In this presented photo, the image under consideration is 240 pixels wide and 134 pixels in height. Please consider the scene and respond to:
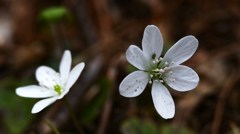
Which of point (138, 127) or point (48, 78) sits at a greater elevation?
point (48, 78)

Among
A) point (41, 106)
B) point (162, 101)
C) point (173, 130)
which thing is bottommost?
point (173, 130)

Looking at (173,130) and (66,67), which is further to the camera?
(173,130)

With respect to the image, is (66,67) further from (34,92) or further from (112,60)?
(112,60)

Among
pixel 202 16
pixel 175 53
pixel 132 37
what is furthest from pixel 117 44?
pixel 175 53

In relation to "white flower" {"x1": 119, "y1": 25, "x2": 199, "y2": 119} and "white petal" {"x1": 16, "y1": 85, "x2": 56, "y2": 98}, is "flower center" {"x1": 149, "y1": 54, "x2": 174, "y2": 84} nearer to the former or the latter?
"white flower" {"x1": 119, "y1": 25, "x2": 199, "y2": 119}

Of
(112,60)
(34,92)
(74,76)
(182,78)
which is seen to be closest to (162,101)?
(182,78)

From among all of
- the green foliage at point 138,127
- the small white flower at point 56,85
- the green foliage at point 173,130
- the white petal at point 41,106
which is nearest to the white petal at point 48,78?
the small white flower at point 56,85

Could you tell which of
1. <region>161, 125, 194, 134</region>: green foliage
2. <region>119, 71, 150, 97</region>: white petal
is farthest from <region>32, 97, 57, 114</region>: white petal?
<region>161, 125, 194, 134</region>: green foliage
